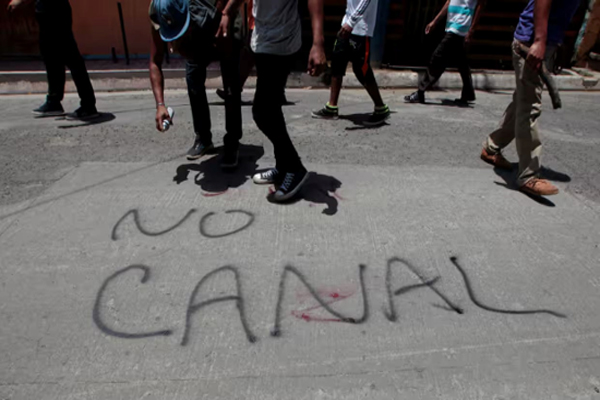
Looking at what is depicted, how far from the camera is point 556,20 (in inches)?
123

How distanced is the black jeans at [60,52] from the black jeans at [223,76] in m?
2.20

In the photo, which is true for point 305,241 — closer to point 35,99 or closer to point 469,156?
point 469,156

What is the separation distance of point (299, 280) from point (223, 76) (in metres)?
1.91

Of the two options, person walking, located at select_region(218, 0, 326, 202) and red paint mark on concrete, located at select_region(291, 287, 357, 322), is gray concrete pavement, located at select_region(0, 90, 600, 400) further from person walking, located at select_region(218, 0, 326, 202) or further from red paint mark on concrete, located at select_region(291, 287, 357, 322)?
person walking, located at select_region(218, 0, 326, 202)

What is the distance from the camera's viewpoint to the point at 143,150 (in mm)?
4234

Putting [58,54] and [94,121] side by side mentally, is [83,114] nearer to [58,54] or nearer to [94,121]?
[94,121]

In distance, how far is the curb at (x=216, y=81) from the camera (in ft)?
23.0

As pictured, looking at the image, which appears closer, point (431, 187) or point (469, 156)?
point (431, 187)

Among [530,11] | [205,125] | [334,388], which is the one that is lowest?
[334,388]

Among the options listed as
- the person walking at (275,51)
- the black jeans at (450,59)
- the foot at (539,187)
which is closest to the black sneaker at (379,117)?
the black jeans at (450,59)

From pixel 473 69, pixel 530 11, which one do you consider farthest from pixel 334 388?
pixel 473 69

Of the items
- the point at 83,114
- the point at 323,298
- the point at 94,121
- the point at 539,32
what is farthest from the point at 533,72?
the point at 83,114

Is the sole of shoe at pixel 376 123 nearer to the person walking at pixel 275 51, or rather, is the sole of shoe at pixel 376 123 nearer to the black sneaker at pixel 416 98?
the black sneaker at pixel 416 98

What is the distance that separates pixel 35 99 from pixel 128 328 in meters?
5.81
